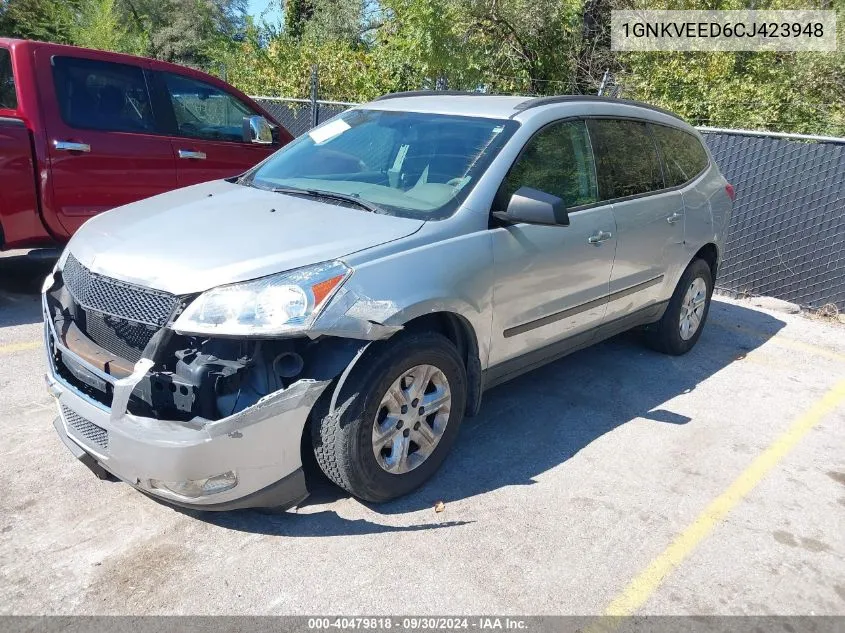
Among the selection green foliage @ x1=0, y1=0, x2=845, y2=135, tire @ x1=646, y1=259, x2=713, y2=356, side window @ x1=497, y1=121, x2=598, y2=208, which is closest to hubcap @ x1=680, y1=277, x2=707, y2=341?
tire @ x1=646, y1=259, x2=713, y2=356

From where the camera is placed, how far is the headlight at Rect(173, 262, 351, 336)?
2680 millimetres

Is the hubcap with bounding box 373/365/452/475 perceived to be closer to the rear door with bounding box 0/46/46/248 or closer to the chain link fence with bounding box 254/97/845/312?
the rear door with bounding box 0/46/46/248

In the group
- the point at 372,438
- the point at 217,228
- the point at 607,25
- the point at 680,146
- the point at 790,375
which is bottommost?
the point at 790,375

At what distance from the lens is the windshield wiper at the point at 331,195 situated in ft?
11.4

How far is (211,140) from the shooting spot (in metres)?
6.38

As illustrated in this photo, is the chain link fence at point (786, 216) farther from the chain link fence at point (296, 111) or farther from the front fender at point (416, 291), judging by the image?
the chain link fence at point (296, 111)

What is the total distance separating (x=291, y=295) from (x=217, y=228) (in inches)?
26.0

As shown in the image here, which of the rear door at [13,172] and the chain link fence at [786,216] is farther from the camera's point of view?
the chain link fence at [786,216]

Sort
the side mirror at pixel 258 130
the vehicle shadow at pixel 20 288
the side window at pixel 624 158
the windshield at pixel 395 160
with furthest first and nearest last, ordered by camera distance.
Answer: the side mirror at pixel 258 130 → the vehicle shadow at pixel 20 288 → the side window at pixel 624 158 → the windshield at pixel 395 160

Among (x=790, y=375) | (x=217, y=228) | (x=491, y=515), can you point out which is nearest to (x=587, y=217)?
(x=491, y=515)

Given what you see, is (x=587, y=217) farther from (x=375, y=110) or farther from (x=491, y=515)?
(x=491, y=515)

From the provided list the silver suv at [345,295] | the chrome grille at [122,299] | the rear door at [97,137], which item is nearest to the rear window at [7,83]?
the rear door at [97,137]

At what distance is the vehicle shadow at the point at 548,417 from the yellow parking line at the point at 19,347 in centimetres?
245

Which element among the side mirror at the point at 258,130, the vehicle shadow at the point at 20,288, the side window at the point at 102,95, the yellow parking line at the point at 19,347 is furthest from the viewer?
the side mirror at the point at 258,130
